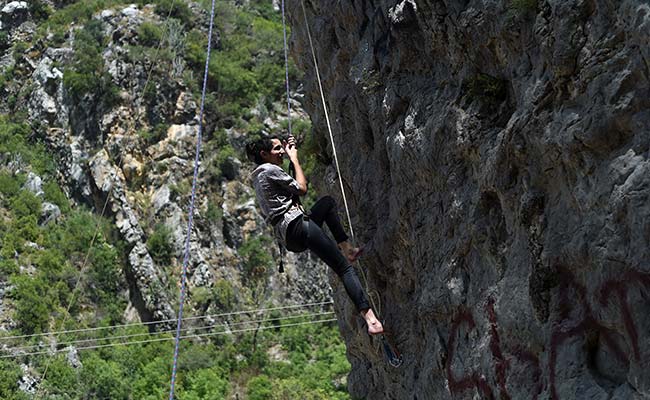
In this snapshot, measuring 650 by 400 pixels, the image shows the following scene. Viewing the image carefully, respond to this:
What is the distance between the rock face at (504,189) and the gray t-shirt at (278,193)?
105 cm

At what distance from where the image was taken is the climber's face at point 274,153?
6.78m

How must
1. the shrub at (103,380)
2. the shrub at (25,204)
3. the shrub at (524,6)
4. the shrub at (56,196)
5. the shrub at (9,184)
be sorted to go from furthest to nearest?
the shrub at (56,196) < the shrub at (9,184) < the shrub at (25,204) < the shrub at (103,380) < the shrub at (524,6)

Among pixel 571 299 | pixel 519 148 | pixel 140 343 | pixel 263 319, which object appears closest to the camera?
pixel 571 299

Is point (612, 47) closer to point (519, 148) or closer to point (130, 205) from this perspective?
point (519, 148)

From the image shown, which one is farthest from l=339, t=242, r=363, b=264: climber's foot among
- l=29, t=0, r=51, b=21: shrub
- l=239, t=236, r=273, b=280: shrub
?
l=29, t=0, r=51, b=21: shrub

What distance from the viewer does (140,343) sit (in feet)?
79.5

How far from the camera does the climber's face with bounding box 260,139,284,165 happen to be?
6781 millimetres

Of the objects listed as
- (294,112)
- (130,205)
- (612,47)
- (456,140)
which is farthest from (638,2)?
(294,112)

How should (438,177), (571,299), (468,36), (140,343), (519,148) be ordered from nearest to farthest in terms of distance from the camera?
(571,299) → (519,148) → (468,36) → (438,177) → (140,343)

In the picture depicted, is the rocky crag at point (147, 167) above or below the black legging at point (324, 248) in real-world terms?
above

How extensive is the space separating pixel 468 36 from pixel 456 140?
0.77 meters

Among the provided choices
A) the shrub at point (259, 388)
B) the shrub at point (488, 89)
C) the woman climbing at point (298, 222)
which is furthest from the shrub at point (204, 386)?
the shrub at point (488, 89)

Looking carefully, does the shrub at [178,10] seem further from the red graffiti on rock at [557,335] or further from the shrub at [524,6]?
the shrub at [524,6]

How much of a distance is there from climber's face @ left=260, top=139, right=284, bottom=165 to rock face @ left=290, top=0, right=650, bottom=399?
39.8 inches
